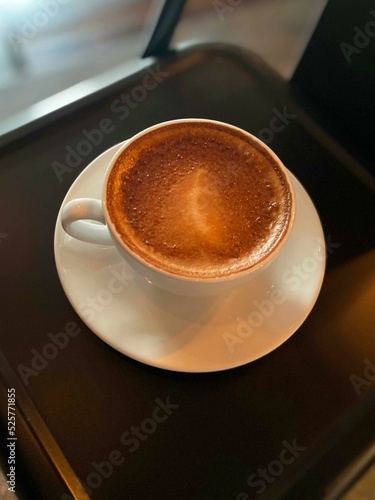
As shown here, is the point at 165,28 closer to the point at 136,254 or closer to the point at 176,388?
the point at 136,254

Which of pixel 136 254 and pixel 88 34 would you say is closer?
pixel 136 254

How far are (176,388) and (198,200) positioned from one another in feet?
0.79

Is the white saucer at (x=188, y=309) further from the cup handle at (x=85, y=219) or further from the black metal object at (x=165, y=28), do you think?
the black metal object at (x=165, y=28)

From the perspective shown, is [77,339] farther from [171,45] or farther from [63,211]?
[171,45]

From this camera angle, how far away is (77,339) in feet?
2.13

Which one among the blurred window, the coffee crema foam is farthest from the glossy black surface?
the blurred window

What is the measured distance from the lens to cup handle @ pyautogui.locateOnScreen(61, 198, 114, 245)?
1.92 ft

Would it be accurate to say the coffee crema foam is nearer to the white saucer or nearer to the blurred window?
the white saucer

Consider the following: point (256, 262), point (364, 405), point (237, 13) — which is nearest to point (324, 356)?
point (364, 405)

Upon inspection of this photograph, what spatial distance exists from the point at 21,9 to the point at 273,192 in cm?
133

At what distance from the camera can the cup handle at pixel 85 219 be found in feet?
1.92

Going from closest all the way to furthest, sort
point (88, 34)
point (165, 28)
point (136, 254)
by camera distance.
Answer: point (136, 254)
point (165, 28)
point (88, 34)

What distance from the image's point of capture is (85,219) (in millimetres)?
606

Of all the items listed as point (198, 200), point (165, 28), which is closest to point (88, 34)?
point (165, 28)
